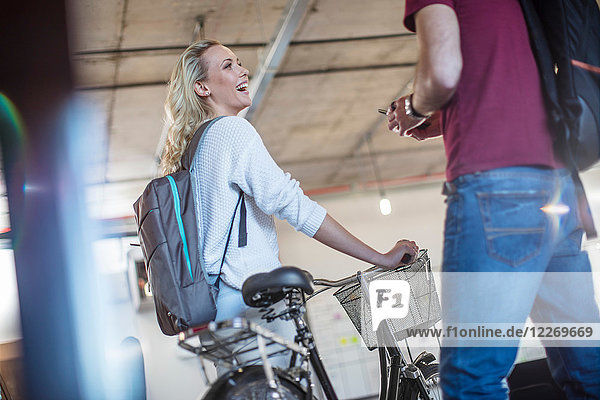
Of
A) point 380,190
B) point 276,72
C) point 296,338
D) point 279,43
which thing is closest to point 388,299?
point 296,338

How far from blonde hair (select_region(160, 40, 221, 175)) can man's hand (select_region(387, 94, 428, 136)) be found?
663mm

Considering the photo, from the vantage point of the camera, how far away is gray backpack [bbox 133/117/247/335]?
5.07 feet

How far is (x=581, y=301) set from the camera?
1.37 metres

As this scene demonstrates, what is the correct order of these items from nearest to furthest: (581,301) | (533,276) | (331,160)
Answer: (533,276)
(581,301)
(331,160)

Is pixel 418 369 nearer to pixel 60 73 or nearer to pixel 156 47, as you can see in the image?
pixel 60 73

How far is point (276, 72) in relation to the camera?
5.95 meters

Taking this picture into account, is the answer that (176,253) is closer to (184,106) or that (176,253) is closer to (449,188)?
(184,106)

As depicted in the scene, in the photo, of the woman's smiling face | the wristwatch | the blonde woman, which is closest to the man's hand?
the wristwatch

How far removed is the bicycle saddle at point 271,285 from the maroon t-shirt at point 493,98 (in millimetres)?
436

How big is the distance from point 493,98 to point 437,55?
0.49 ft

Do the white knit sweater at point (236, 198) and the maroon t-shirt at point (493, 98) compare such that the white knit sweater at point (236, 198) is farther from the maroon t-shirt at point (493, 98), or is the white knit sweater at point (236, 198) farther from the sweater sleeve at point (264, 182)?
the maroon t-shirt at point (493, 98)

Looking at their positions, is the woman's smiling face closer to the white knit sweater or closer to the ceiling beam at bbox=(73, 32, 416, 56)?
the white knit sweater

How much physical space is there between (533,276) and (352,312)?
3.05 ft

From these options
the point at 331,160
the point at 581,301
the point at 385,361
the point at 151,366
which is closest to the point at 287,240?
the point at 331,160
